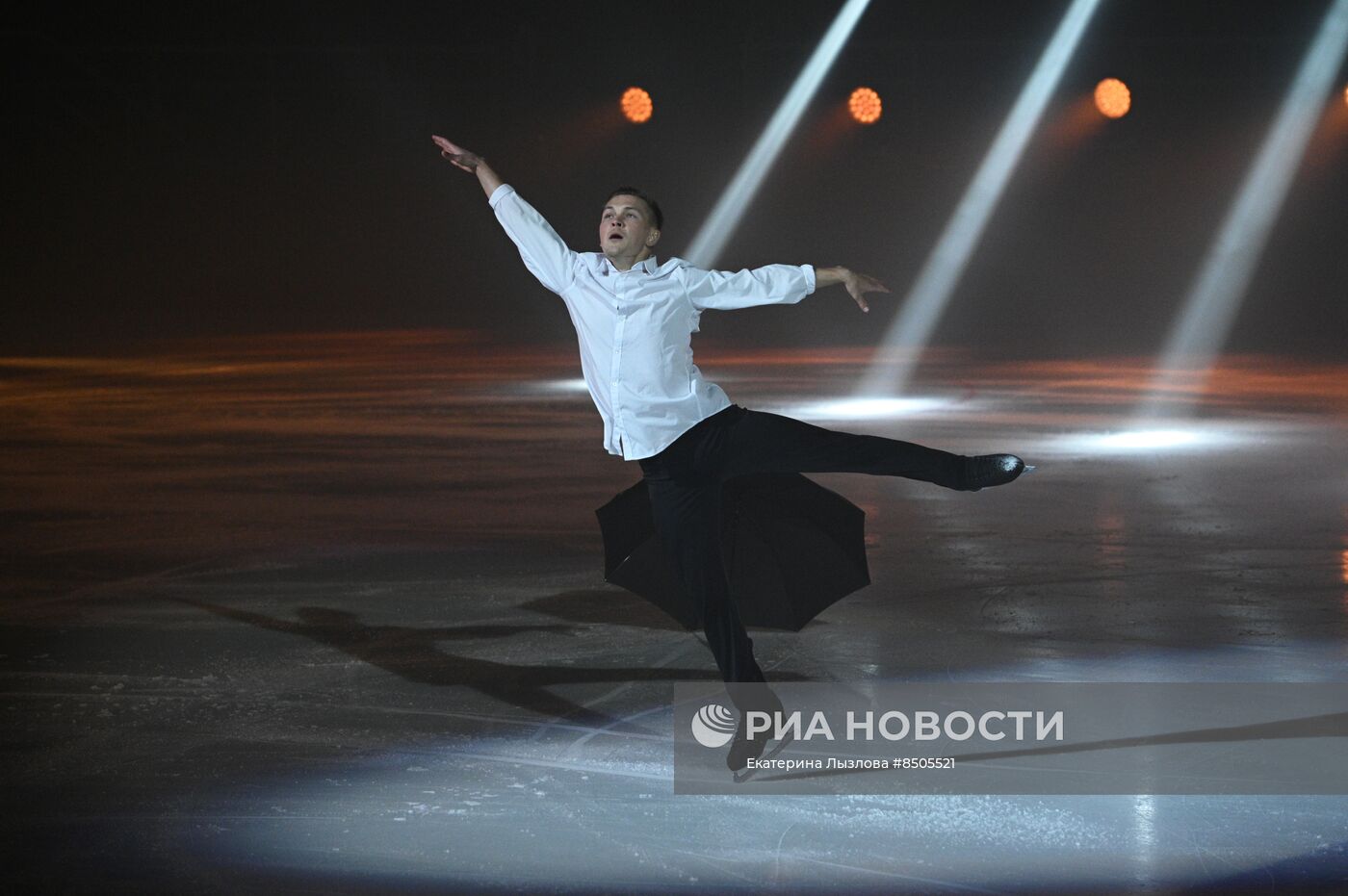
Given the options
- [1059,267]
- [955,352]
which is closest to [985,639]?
[955,352]

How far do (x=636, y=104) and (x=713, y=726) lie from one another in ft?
79.8

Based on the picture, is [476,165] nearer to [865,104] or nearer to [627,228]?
[627,228]

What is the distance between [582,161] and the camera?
104 ft

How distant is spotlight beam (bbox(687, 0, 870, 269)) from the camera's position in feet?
94.1

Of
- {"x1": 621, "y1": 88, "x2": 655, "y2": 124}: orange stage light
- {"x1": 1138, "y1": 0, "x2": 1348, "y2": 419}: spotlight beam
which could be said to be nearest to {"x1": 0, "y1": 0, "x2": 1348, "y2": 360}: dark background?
{"x1": 1138, "y1": 0, "x2": 1348, "y2": 419}: spotlight beam

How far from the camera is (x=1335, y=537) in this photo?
24.8 ft

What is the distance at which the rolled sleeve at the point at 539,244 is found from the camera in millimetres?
4250

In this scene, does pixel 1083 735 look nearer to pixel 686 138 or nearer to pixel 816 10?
pixel 816 10

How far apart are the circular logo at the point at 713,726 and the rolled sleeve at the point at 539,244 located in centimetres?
132

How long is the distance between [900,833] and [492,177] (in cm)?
203

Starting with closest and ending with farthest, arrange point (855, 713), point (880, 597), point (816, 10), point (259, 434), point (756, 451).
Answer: point (756, 451) → point (855, 713) → point (880, 597) → point (259, 434) → point (816, 10)

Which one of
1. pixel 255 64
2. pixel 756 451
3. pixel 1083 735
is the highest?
pixel 255 64

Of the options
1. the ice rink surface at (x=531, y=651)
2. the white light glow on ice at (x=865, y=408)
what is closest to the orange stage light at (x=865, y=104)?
the white light glow on ice at (x=865, y=408)

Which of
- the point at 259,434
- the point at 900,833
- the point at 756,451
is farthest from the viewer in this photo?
the point at 259,434
